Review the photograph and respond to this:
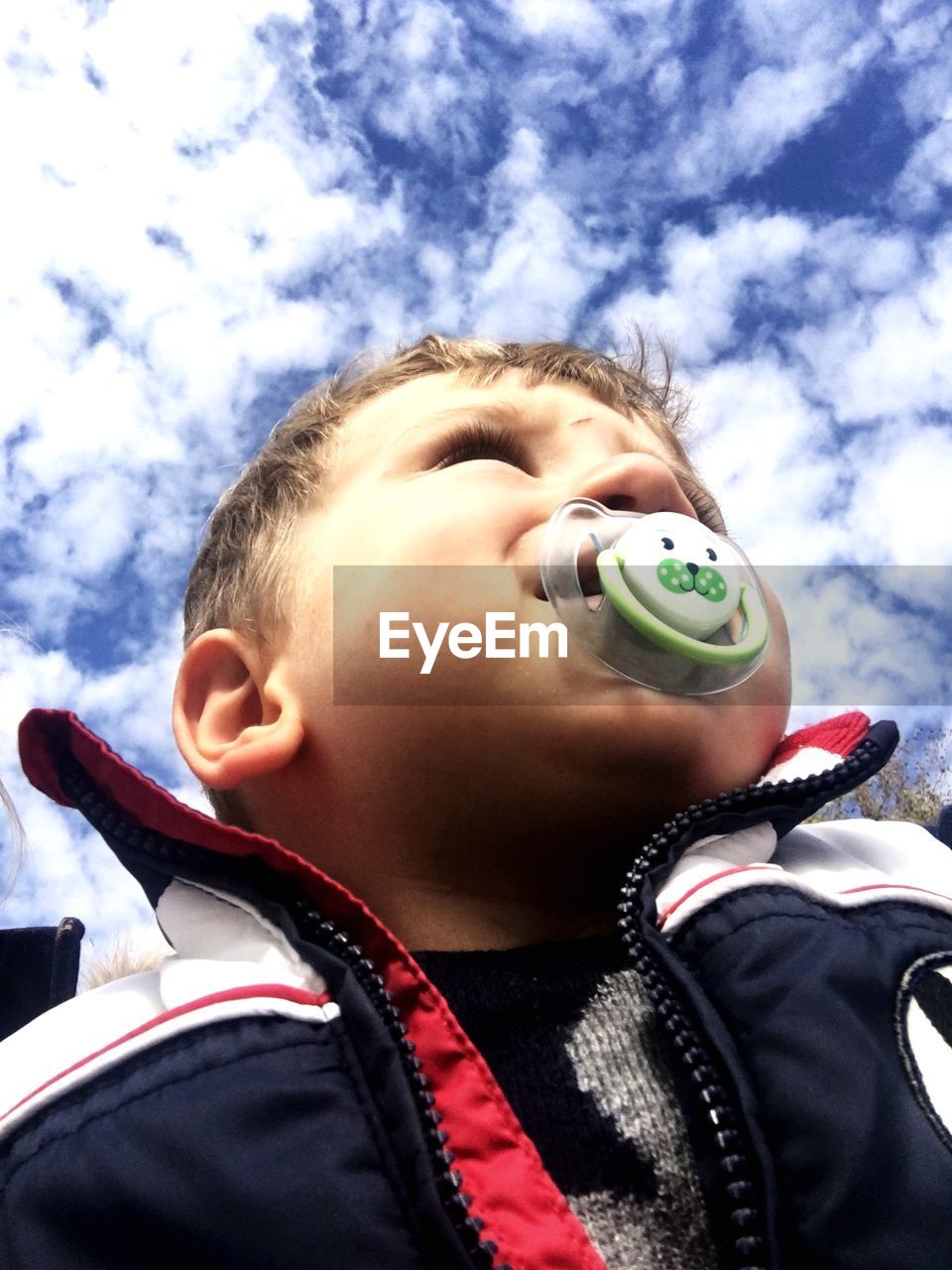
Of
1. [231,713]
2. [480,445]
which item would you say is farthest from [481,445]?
[231,713]

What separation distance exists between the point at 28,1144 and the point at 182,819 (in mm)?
374

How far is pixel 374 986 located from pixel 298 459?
1.05 m

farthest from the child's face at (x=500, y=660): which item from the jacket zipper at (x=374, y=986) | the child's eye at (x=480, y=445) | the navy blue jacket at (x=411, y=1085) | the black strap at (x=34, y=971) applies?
the black strap at (x=34, y=971)

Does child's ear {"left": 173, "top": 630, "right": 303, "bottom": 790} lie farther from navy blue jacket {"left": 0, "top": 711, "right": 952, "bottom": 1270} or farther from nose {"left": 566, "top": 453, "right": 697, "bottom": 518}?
nose {"left": 566, "top": 453, "right": 697, "bottom": 518}

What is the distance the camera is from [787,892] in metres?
1.16

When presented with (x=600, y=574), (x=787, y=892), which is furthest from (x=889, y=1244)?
(x=600, y=574)

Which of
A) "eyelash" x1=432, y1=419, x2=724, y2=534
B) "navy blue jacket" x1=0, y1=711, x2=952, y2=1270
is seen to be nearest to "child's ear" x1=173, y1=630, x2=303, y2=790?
"navy blue jacket" x1=0, y1=711, x2=952, y2=1270

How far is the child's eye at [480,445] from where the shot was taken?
5.00 feet

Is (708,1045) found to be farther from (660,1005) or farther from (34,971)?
(34,971)

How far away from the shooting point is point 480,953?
1297mm

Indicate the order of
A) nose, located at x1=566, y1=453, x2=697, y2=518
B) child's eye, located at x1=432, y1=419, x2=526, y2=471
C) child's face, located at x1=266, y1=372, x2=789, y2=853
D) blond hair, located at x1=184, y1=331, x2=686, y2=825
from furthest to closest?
1. blond hair, located at x1=184, y1=331, x2=686, y2=825
2. child's eye, located at x1=432, y1=419, x2=526, y2=471
3. nose, located at x1=566, y1=453, x2=697, y2=518
4. child's face, located at x1=266, y1=372, x2=789, y2=853

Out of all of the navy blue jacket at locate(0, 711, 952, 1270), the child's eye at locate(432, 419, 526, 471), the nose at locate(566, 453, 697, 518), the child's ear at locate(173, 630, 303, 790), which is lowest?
the navy blue jacket at locate(0, 711, 952, 1270)

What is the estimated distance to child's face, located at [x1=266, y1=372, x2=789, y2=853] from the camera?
4.06 feet

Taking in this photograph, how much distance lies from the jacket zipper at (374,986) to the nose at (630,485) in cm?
67
